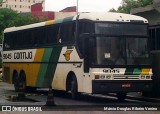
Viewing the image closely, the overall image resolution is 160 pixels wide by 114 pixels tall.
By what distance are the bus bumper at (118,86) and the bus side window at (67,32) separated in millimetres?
2606

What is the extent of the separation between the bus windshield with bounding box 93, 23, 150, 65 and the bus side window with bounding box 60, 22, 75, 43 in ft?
5.42

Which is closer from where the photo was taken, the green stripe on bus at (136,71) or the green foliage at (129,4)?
the green stripe on bus at (136,71)

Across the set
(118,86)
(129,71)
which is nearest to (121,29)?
(129,71)

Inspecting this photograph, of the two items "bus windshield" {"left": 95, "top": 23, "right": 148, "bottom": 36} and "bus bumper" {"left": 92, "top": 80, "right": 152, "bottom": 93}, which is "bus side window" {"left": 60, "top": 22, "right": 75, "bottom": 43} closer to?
"bus windshield" {"left": 95, "top": 23, "right": 148, "bottom": 36}

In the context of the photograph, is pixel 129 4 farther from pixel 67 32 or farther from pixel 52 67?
pixel 67 32

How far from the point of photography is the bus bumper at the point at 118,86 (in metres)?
17.9

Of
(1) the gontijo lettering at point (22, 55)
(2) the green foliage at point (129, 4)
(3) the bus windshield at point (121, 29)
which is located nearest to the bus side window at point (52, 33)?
(1) the gontijo lettering at point (22, 55)

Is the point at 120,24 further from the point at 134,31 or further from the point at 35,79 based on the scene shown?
the point at 35,79

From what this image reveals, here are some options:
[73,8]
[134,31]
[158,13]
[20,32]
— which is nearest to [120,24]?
[134,31]

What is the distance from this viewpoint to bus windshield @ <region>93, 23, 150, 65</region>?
1802cm

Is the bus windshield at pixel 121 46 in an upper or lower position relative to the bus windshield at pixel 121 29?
lower

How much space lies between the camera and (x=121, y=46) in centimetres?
1828

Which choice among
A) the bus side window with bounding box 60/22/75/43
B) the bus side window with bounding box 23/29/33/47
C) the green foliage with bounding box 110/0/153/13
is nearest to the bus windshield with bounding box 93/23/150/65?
the bus side window with bounding box 60/22/75/43

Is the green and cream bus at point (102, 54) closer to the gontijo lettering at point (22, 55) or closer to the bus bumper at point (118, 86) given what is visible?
the bus bumper at point (118, 86)
